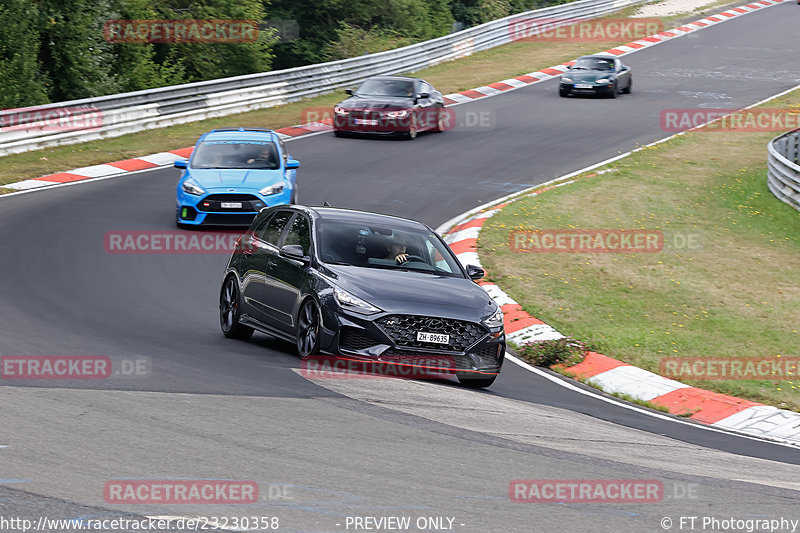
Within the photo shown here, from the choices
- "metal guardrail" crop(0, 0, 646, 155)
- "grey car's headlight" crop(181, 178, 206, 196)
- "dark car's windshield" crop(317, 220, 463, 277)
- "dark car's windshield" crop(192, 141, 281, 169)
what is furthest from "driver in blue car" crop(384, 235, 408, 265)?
"metal guardrail" crop(0, 0, 646, 155)

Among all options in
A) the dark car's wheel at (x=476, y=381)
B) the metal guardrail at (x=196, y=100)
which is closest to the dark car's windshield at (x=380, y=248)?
the dark car's wheel at (x=476, y=381)

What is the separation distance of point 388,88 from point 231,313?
17.6 metres

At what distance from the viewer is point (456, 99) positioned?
3528 centimetres

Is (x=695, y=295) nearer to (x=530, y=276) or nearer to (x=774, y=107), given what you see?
(x=530, y=276)

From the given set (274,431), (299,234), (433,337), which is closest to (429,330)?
(433,337)

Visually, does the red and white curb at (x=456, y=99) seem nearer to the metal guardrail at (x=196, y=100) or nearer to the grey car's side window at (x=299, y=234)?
the metal guardrail at (x=196, y=100)

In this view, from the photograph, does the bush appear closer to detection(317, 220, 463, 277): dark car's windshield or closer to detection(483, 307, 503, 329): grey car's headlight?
detection(317, 220, 463, 277): dark car's windshield

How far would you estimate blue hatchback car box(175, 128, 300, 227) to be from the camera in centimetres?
1927

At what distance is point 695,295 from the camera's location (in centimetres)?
1686

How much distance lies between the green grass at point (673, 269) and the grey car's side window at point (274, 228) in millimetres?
4141

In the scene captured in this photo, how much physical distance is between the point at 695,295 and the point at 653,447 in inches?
312

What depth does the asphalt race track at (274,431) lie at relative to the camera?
6.64 metres

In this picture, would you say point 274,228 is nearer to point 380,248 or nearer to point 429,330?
point 380,248

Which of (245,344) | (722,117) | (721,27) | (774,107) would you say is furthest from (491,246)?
(721,27)
